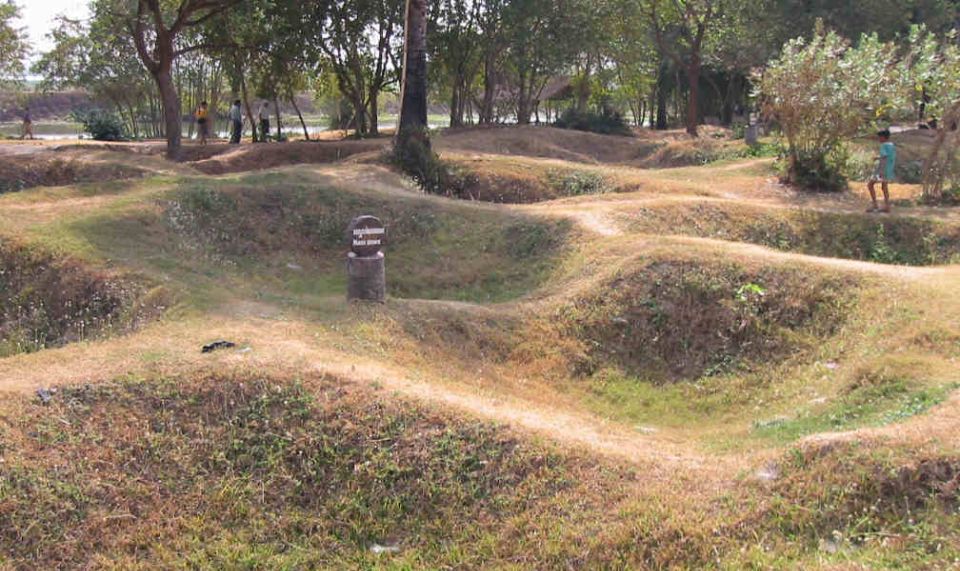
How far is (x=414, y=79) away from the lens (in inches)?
648

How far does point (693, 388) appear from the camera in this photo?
8766 mm

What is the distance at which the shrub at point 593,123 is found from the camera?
96.8 ft

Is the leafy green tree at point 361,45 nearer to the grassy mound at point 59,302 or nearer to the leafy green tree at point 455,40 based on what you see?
the leafy green tree at point 455,40

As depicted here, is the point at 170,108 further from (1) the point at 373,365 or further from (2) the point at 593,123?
(2) the point at 593,123

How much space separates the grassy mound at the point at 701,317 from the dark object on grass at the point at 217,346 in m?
3.82

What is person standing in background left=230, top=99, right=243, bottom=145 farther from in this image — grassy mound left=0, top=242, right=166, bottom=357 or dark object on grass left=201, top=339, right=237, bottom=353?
dark object on grass left=201, top=339, right=237, bottom=353

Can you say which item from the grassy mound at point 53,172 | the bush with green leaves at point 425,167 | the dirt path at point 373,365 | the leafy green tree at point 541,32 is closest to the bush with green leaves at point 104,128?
the grassy mound at point 53,172

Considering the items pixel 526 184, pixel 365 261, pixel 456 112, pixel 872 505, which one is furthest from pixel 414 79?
pixel 872 505

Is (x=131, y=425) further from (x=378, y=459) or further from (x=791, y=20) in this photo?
(x=791, y=20)

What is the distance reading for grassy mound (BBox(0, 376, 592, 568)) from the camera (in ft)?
17.7

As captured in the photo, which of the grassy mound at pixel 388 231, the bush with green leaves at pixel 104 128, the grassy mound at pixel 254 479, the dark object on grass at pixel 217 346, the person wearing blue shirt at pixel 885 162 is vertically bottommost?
the grassy mound at pixel 254 479

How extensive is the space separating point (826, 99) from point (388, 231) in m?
8.49

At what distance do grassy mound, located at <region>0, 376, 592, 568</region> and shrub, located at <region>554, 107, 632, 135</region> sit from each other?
2441cm

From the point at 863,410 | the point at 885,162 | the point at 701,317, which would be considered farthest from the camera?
the point at 885,162
